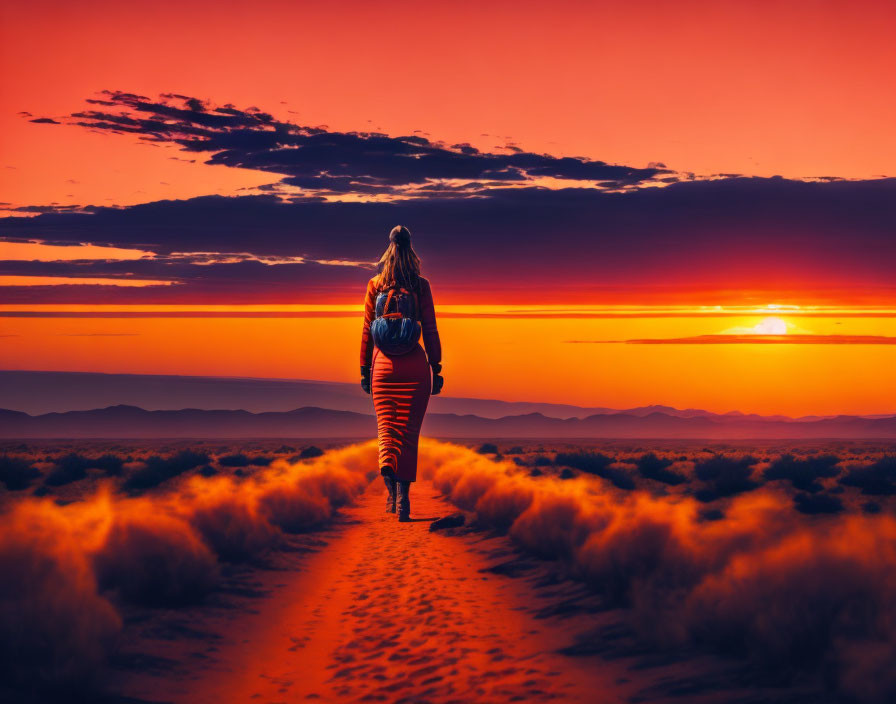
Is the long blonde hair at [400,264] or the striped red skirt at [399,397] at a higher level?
the long blonde hair at [400,264]

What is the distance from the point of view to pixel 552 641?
8.34 meters

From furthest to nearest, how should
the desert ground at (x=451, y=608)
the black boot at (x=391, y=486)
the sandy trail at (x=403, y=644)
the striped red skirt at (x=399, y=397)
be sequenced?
the black boot at (x=391, y=486)
the striped red skirt at (x=399, y=397)
the sandy trail at (x=403, y=644)
the desert ground at (x=451, y=608)

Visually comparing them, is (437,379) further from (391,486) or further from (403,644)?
(403,644)

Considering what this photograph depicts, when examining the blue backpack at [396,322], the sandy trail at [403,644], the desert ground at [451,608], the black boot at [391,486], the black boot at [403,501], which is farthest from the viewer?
the black boot at [403,501]

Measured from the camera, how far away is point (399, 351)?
1187 cm

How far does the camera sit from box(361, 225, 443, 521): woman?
11.9 m

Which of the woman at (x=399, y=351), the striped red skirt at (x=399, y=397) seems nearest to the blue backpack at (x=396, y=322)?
the woman at (x=399, y=351)

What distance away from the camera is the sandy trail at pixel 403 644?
6.94 meters

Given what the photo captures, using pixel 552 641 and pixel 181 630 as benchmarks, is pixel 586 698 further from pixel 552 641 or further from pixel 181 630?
pixel 181 630

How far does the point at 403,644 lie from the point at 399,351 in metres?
4.54

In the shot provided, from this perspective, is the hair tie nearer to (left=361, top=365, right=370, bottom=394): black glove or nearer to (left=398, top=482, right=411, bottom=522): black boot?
(left=361, top=365, right=370, bottom=394): black glove

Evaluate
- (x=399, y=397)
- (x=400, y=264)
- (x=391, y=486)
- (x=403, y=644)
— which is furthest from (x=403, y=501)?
(x=403, y=644)

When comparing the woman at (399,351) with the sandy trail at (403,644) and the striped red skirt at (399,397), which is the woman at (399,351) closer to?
the striped red skirt at (399,397)

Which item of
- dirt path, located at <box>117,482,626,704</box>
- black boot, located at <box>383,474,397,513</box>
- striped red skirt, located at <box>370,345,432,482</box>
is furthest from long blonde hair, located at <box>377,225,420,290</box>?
dirt path, located at <box>117,482,626,704</box>
